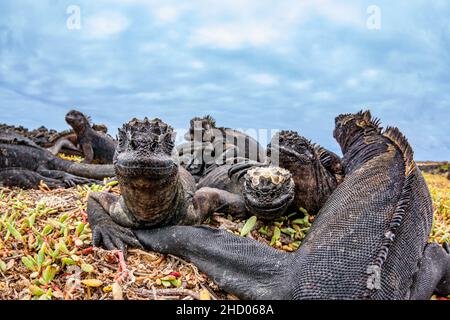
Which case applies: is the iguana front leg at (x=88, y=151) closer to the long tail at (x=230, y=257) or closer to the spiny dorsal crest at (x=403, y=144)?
the long tail at (x=230, y=257)

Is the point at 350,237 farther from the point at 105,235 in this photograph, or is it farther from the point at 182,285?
the point at 105,235

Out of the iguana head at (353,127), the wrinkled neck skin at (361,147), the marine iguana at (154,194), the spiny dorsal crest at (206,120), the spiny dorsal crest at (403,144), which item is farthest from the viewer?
the spiny dorsal crest at (206,120)

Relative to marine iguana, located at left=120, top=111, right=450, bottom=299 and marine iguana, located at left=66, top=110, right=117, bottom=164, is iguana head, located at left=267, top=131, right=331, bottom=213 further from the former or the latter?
marine iguana, located at left=66, top=110, right=117, bottom=164

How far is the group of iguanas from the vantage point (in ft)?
9.04

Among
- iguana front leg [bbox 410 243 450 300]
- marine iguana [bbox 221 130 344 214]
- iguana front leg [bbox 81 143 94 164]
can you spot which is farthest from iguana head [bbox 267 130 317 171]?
iguana front leg [bbox 81 143 94 164]

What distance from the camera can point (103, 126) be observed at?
14617 millimetres

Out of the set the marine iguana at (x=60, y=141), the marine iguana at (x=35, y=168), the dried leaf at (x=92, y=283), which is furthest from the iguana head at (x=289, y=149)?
the marine iguana at (x=60, y=141)

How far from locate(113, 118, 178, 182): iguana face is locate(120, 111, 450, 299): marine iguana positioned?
27.5 inches

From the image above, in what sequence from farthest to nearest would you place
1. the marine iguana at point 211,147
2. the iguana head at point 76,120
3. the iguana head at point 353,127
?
1. the iguana head at point 76,120
2. the marine iguana at point 211,147
3. the iguana head at point 353,127

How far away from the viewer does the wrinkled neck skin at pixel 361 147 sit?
382 cm

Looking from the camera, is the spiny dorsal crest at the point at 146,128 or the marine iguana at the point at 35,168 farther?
the marine iguana at the point at 35,168

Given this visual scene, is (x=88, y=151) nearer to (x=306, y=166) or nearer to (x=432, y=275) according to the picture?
(x=306, y=166)
